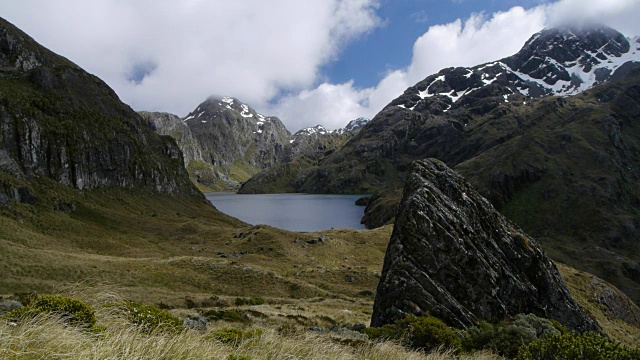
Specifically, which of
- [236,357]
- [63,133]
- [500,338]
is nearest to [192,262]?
[500,338]

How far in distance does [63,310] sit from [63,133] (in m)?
120

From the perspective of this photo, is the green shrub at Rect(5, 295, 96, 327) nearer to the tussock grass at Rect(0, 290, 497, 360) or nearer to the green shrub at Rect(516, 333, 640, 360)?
the tussock grass at Rect(0, 290, 497, 360)

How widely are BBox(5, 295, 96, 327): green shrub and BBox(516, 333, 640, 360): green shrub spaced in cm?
1002

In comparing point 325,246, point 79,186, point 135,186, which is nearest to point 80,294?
point 325,246

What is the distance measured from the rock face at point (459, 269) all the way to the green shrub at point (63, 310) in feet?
53.6

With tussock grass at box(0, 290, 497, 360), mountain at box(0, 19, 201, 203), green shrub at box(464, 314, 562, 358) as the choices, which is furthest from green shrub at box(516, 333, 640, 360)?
mountain at box(0, 19, 201, 203)

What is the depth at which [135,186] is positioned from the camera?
409 ft

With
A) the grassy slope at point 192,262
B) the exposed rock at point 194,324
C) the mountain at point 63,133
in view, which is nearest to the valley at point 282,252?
the exposed rock at point 194,324

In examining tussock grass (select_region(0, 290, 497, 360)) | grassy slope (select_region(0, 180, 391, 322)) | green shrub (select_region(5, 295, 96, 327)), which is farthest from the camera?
grassy slope (select_region(0, 180, 391, 322))

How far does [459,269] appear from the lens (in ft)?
73.1

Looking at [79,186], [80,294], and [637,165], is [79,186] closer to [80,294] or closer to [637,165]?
[80,294]

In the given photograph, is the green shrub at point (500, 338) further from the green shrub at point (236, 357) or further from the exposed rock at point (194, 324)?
the green shrub at point (236, 357)

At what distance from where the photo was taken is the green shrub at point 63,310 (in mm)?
6232

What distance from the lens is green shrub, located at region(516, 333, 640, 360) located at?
28.4 ft
